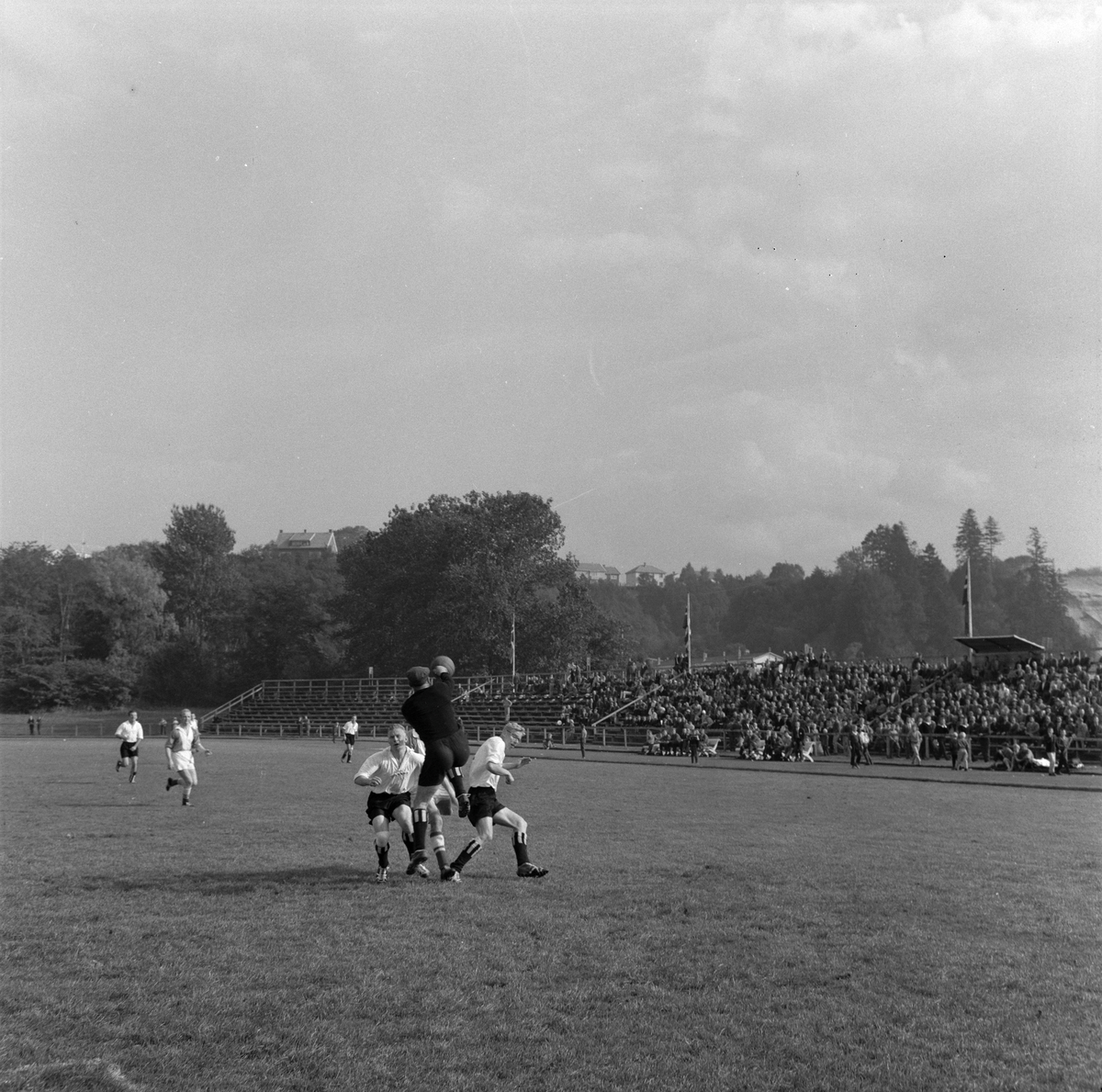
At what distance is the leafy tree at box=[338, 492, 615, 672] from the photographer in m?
84.1

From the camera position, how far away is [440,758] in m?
12.3

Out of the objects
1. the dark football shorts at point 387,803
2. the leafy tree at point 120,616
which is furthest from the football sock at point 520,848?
the leafy tree at point 120,616

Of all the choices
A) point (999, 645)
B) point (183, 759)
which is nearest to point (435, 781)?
point (183, 759)

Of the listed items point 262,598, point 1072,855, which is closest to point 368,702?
point 262,598

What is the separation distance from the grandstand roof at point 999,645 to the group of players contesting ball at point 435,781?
35831 mm

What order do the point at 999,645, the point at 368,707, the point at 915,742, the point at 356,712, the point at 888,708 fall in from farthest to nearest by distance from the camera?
the point at 368,707
the point at 356,712
the point at 999,645
the point at 888,708
the point at 915,742

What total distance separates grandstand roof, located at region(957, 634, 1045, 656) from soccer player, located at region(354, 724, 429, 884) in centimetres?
3602

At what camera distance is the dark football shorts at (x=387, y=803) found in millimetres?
12734

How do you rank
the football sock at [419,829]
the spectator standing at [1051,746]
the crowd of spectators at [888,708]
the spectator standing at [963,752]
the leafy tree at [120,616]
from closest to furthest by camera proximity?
the football sock at [419,829], the spectator standing at [1051,746], the spectator standing at [963,752], the crowd of spectators at [888,708], the leafy tree at [120,616]

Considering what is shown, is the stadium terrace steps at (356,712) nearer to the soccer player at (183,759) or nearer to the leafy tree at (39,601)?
the leafy tree at (39,601)

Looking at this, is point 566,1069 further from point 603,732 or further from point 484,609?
point 484,609

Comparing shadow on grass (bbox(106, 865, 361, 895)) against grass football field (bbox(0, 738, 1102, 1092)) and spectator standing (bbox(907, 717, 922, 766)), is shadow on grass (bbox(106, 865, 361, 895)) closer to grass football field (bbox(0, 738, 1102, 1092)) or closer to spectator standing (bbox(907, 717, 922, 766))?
grass football field (bbox(0, 738, 1102, 1092))

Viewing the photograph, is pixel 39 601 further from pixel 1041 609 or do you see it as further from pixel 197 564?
pixel 1041 609

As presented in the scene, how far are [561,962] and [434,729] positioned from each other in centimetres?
390
